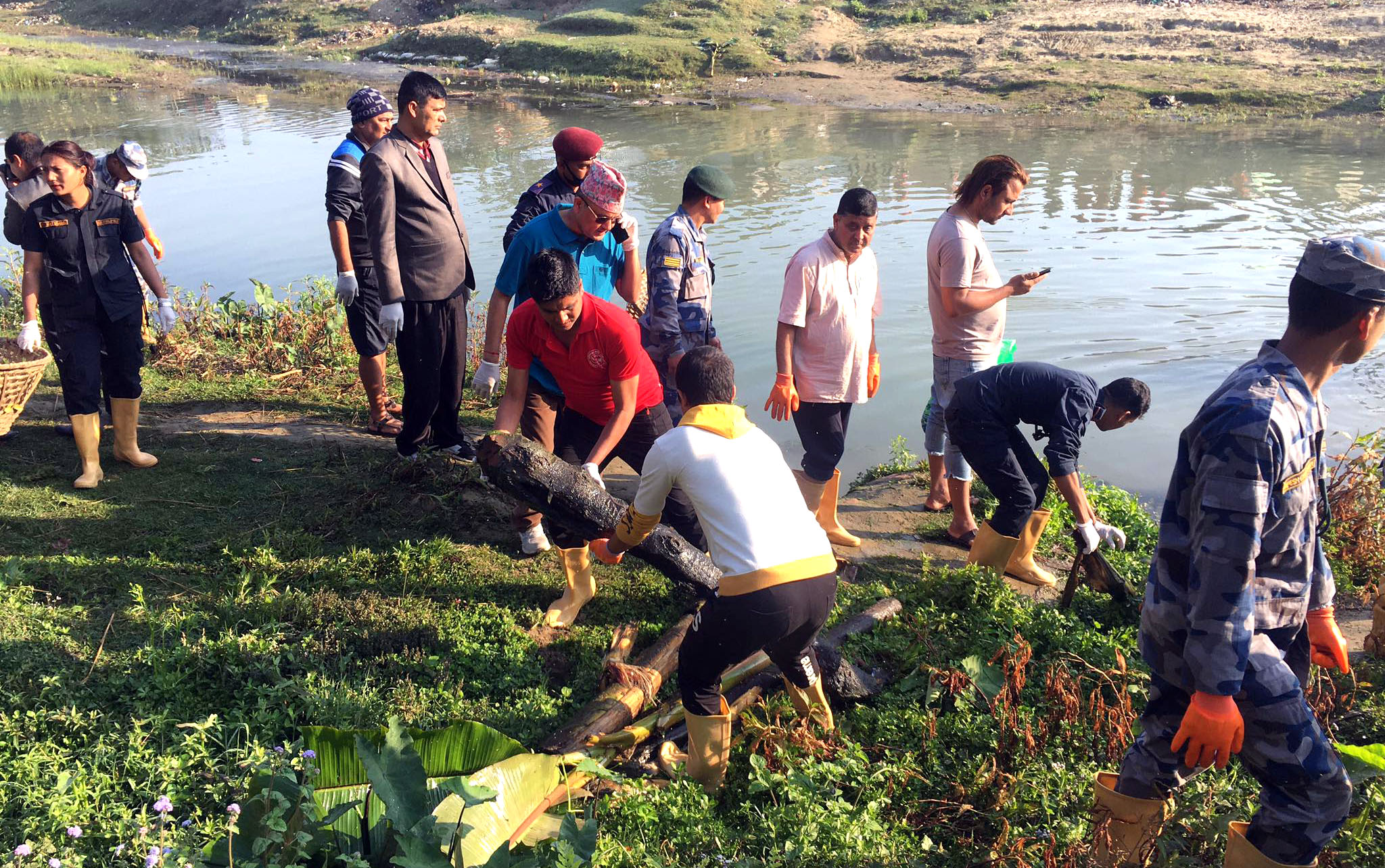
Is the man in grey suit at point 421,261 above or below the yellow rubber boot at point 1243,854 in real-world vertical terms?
above

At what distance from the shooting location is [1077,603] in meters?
4.77

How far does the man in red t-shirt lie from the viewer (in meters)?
4.13

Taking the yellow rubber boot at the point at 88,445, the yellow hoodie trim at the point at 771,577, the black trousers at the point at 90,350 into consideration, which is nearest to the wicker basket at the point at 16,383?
the black trousers at the point at 90,350

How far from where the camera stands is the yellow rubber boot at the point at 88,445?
224 inches

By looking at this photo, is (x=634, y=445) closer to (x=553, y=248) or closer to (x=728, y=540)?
(x=553, y=248)

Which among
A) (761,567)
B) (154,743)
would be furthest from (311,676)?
(761,567)

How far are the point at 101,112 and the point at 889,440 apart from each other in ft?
83.6

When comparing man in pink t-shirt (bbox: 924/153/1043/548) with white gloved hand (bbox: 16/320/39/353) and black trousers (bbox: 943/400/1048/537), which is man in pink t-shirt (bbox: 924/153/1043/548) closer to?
black trousers (bbox: 943/400/1048/537)

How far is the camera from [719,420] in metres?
3.42

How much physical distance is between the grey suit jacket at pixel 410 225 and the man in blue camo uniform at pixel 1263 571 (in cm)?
408

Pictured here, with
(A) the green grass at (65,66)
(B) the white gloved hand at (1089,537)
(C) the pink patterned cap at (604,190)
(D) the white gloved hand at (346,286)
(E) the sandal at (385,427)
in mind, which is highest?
(A) the green grass at (65,66)

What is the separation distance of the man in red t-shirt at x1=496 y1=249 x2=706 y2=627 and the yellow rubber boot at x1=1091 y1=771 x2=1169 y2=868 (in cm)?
199

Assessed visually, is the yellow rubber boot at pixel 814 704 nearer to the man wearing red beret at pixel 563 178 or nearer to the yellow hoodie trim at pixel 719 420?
the yellow hoodie trim at pixel 719 420

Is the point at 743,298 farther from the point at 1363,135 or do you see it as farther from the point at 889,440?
the point at 1363,135
